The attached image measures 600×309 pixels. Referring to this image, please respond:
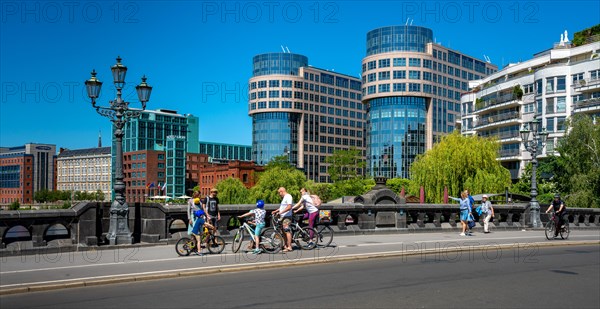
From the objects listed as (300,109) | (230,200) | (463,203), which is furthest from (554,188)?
(300,109)

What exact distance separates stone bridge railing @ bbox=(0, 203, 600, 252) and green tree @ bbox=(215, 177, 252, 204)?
69.6 meters

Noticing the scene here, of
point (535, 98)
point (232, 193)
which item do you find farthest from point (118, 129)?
point (232, 193)

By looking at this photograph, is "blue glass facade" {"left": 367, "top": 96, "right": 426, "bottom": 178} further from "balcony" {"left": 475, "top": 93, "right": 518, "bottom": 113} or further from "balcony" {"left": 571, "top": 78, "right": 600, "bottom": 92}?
"balcony" {"left": 571, "top": 78, "right": 600, "bottom": 92}

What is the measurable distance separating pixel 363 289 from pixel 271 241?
6.03 metres

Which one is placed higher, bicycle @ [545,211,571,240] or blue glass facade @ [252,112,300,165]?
blue glass facade @ [252,112,300,165]

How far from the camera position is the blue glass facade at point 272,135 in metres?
150

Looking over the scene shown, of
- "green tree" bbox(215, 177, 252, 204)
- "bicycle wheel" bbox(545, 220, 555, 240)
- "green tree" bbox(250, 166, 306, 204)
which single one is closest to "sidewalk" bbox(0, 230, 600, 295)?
"bicycle wheel" bbox(545, 220, 555, 240)

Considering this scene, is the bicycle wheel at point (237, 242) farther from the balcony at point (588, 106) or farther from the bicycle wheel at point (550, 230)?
the balcony at point (588, 106)

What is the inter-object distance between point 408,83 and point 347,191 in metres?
34.0

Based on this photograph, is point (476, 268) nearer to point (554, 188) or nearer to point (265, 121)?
point (554, 188)

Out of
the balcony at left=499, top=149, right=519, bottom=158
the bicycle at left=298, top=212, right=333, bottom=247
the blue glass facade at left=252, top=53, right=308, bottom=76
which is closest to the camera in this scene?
the bicycle at left=298, top=212, right=333, bottom=247

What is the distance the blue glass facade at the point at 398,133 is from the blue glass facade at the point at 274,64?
33.7 metres

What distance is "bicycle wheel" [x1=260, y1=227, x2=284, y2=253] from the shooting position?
53.5 feet

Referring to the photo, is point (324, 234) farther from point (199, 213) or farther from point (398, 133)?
point (398, 133)
